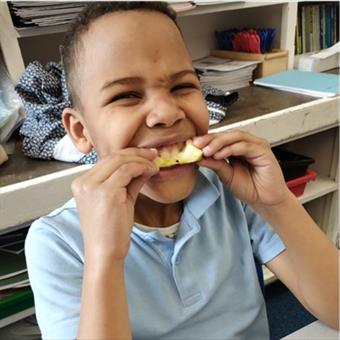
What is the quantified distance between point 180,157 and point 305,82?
1.18 metres

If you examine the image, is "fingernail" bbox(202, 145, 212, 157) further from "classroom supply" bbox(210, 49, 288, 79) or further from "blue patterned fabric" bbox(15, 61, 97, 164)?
"classroom supply" bbox(210, 49, 288, 79)

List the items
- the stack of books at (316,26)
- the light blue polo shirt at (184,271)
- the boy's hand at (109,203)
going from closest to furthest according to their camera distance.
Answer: the boy's hand at (109,203), the light blue polo shirt at (184,271), the stack of books at (316,26)

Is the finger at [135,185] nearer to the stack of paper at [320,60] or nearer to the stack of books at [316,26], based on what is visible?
the stack of paper at [320,60]

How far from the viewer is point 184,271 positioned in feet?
2.56

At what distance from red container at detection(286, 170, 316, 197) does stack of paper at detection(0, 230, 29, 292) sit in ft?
3.39

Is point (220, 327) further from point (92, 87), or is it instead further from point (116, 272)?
point (92, 87)

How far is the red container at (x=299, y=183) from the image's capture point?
67.3 inches

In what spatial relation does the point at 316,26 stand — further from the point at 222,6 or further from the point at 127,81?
the point at 127,81

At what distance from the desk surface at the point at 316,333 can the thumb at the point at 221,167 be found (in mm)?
276

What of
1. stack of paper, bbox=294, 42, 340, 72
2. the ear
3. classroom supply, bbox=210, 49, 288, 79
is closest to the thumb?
the ear

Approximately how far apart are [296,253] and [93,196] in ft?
1.29

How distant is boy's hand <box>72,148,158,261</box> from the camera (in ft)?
2.01

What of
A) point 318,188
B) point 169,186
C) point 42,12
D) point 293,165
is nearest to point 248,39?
point 293,165

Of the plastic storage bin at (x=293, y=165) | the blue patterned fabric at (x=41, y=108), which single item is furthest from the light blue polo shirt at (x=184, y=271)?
the plastic storage bin at (x=293, y=165)
